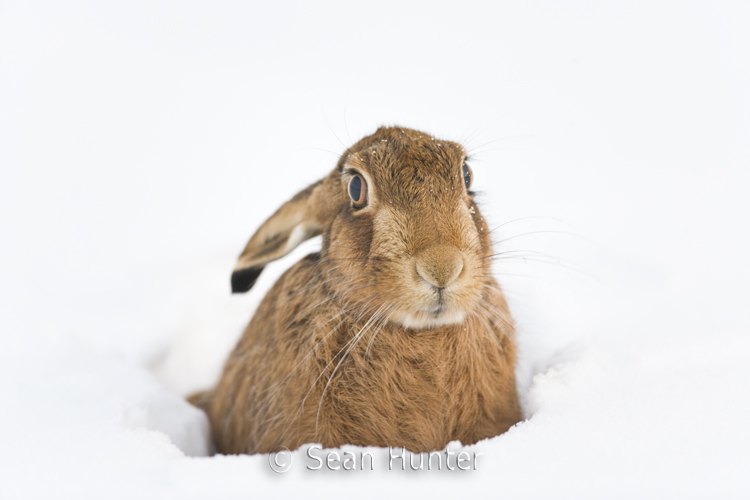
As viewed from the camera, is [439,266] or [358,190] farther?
[358,190]

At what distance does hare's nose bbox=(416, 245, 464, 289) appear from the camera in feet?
8.44

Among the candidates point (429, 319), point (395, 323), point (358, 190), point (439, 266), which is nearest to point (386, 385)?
point (395, 323)

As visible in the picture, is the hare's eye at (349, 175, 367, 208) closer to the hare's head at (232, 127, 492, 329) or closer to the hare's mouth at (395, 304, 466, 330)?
the hare's head at (232, 127, 492, 329)

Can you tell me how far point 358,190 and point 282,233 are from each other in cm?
87

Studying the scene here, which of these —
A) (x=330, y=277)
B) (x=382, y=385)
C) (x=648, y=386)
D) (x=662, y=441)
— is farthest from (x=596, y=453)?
(x=330, y=277)

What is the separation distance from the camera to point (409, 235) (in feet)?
9.02

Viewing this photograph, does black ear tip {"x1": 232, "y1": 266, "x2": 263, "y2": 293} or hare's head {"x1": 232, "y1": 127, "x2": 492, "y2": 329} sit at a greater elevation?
hare's head {"x1": 232, "y1": 127, "x2": 492, "y2": 329}

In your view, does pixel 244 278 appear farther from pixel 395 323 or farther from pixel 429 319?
pixel 429 319

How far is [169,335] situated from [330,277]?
3.52 m

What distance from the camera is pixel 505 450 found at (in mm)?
2525

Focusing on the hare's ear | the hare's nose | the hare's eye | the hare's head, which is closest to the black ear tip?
the hare's ear

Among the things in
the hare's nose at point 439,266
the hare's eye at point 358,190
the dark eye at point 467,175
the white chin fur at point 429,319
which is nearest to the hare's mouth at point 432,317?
the white chin fur at point 429,319

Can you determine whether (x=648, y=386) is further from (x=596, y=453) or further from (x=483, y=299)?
(x=483, y=299)

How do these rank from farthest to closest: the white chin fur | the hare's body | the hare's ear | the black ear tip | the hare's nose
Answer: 1. the black ear tip
2. the hare's ear
3. the hare's body
4. the white chin fur
5. the hare's nose
